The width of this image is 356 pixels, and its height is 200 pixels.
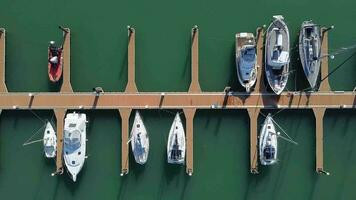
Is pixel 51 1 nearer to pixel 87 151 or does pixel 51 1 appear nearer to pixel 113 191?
pixel 87 151

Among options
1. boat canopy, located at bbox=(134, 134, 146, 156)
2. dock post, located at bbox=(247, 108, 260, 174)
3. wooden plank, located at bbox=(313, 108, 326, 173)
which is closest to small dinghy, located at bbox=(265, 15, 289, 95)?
dock post, located at bbox=(247, 108, 260, 174)

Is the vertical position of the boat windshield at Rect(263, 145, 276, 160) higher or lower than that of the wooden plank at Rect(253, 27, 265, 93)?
lower

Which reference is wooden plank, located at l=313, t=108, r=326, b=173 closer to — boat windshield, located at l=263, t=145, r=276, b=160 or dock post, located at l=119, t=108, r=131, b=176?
boat windshield, located at l=263, t=145, r=276, b=160

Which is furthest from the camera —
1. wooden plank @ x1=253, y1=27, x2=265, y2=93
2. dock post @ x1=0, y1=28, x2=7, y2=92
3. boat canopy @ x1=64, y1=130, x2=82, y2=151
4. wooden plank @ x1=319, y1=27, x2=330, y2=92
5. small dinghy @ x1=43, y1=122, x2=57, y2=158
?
wooden plank @ x1=319, y1=27, x2=330, y2=92

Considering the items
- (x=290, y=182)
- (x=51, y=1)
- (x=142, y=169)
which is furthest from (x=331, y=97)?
(x=51, y=1)

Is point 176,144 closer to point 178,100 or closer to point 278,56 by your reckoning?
point 178,100

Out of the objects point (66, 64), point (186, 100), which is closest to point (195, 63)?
point (186, 100)

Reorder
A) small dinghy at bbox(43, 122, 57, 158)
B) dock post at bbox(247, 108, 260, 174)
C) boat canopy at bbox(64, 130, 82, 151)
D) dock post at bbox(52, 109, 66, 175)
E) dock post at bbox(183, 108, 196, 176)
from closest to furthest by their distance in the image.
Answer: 1. boat canopy at bbox(64, 130, 82, 151)
2. small dinghy at bbox(43, 122, 57, 158)
3. dock post at bbox(52, 109, 66, 175)
4. dock post at bbox(183, 108, 196, 176)
5. dock post at bbox(247, 108, 260, 174)
